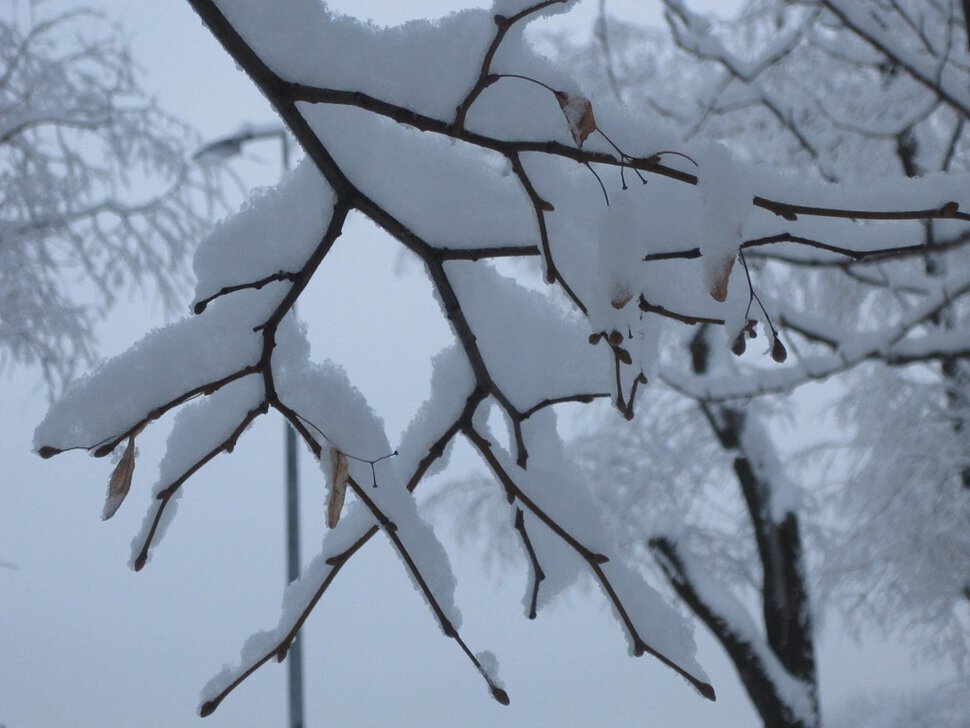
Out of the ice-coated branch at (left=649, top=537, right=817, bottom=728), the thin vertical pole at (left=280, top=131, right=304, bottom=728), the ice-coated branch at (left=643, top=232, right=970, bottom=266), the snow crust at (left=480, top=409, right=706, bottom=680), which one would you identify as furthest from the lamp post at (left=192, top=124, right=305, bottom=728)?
the ice-coated branch at (left=643, top=232, right=970, bottom=266)

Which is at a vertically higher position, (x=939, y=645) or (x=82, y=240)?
(x=939, y=645)

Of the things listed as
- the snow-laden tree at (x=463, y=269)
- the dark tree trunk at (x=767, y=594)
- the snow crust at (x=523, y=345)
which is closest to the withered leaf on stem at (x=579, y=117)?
the snow-laden tree at (x=463, y=269)

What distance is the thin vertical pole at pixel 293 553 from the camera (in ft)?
10.8

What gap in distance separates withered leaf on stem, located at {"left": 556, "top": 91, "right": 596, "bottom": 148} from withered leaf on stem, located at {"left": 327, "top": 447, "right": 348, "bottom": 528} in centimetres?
28

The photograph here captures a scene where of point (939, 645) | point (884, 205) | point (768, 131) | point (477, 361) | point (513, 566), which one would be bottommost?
point (477, 361)

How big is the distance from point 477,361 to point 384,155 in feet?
0.64

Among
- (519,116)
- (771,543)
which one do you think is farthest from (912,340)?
(519,116)

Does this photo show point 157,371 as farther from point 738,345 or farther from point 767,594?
point 767,594

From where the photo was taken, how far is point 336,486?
2.01ft

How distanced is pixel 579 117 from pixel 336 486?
11.9 inches

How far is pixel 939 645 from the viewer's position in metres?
4.72

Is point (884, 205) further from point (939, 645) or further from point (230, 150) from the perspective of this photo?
point (939, 645)

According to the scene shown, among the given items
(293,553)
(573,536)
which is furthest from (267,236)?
(293,553)

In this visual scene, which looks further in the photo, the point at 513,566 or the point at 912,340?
the point at 513,566
